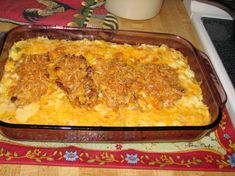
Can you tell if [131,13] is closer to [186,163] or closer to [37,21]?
[37,21]

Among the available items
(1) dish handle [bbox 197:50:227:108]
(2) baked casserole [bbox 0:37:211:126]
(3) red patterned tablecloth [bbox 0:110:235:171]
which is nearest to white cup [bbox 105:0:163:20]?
(2) baked casserole [bbox 0:37:211:126]

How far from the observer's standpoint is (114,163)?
1159 millimetres

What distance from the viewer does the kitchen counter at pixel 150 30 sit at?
111cm

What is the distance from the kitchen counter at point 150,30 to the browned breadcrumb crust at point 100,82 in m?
0.25

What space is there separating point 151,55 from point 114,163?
1.89 feet

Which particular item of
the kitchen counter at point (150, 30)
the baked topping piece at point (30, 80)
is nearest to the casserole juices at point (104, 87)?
the baked topping piece at point (30, 80)

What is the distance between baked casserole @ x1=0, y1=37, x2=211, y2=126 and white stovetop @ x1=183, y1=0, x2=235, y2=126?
0.18 metres

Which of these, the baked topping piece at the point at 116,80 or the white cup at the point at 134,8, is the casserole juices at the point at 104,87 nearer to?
the baked topping piece at the point at 116,80

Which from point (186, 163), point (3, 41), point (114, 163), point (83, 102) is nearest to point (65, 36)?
point (3, 41)

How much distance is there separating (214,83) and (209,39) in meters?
0.55

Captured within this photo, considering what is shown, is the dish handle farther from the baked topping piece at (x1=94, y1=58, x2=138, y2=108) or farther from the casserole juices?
the baked topping piece at (x1=94, y1=58, x2=138, y2=108)

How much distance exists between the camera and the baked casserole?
1.18 metres

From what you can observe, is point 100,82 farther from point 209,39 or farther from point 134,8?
point 209,39

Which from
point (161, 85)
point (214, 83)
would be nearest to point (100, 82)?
point (161, 85)
